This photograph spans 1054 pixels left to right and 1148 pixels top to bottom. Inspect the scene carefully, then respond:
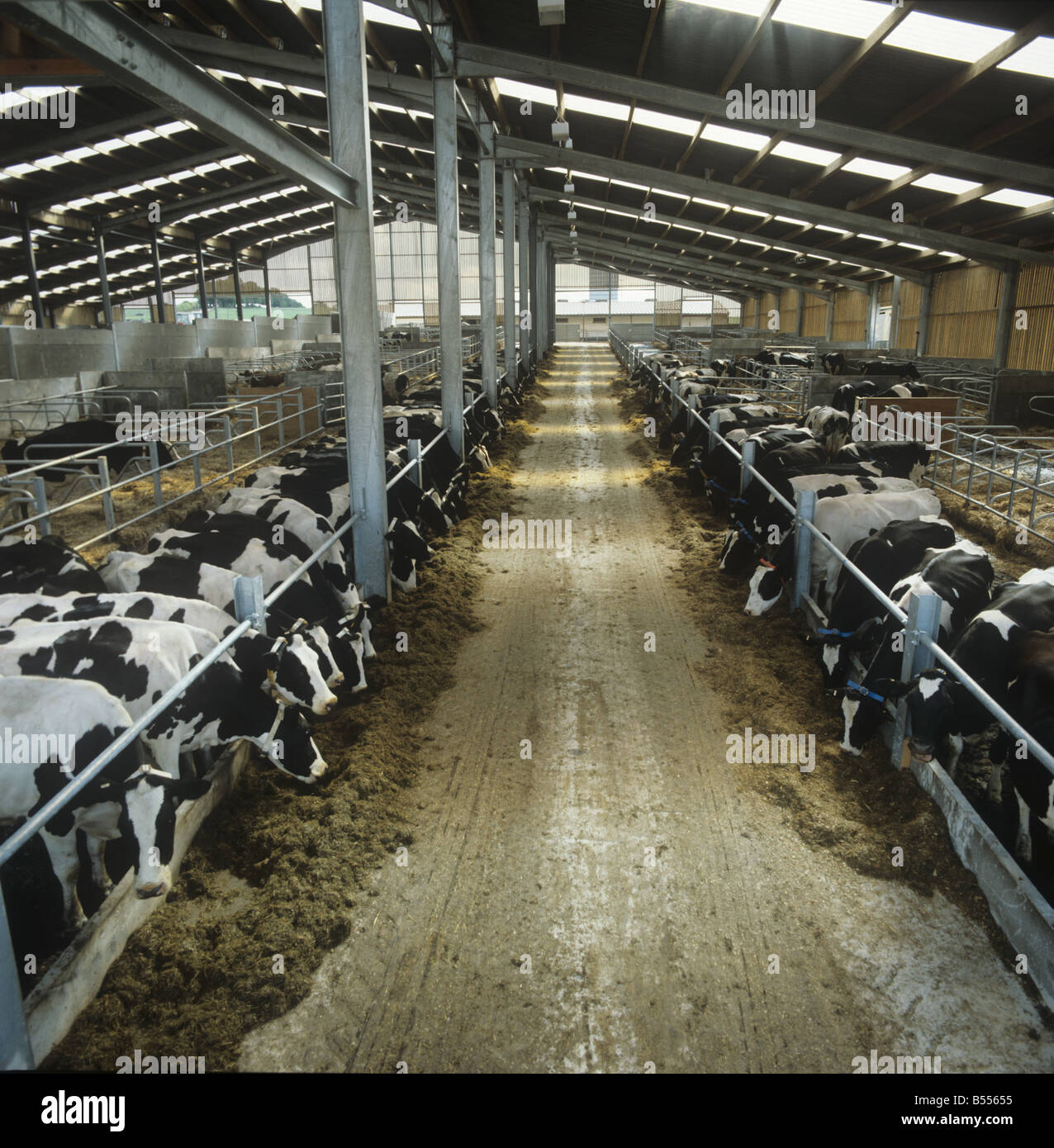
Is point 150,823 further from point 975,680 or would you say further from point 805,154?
point 805,154

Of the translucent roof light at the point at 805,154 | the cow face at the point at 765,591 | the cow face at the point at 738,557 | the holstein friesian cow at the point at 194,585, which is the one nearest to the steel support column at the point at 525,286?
the translucent roof light at the point at 805,154

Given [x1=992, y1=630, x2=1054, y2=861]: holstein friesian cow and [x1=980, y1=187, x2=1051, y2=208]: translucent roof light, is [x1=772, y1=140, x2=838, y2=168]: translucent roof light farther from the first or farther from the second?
[x1=992, y1=630, x2=1054, y2=861]: holstein friesian cow

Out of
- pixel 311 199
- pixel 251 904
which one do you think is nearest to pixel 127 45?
pixel 251 904

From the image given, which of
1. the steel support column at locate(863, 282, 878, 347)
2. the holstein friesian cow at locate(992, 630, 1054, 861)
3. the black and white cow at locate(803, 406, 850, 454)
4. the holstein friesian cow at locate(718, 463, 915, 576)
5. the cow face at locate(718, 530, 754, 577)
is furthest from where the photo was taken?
the steel support column at locate(863, 282, 878, 347)

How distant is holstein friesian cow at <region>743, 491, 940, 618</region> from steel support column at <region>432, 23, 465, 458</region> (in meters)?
6.58

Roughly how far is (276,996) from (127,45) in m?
4.05

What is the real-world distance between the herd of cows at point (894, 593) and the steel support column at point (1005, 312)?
14.5m

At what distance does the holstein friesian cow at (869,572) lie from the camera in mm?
6047

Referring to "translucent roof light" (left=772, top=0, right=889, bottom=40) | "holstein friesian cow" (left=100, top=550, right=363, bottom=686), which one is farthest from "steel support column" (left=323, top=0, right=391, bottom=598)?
"translucent roof light" (left=772, top=0, right=889, bottom=40)

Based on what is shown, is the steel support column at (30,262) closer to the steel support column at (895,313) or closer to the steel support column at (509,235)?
the steel support column at (509,235)

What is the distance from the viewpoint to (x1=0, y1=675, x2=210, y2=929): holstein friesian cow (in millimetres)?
3793
